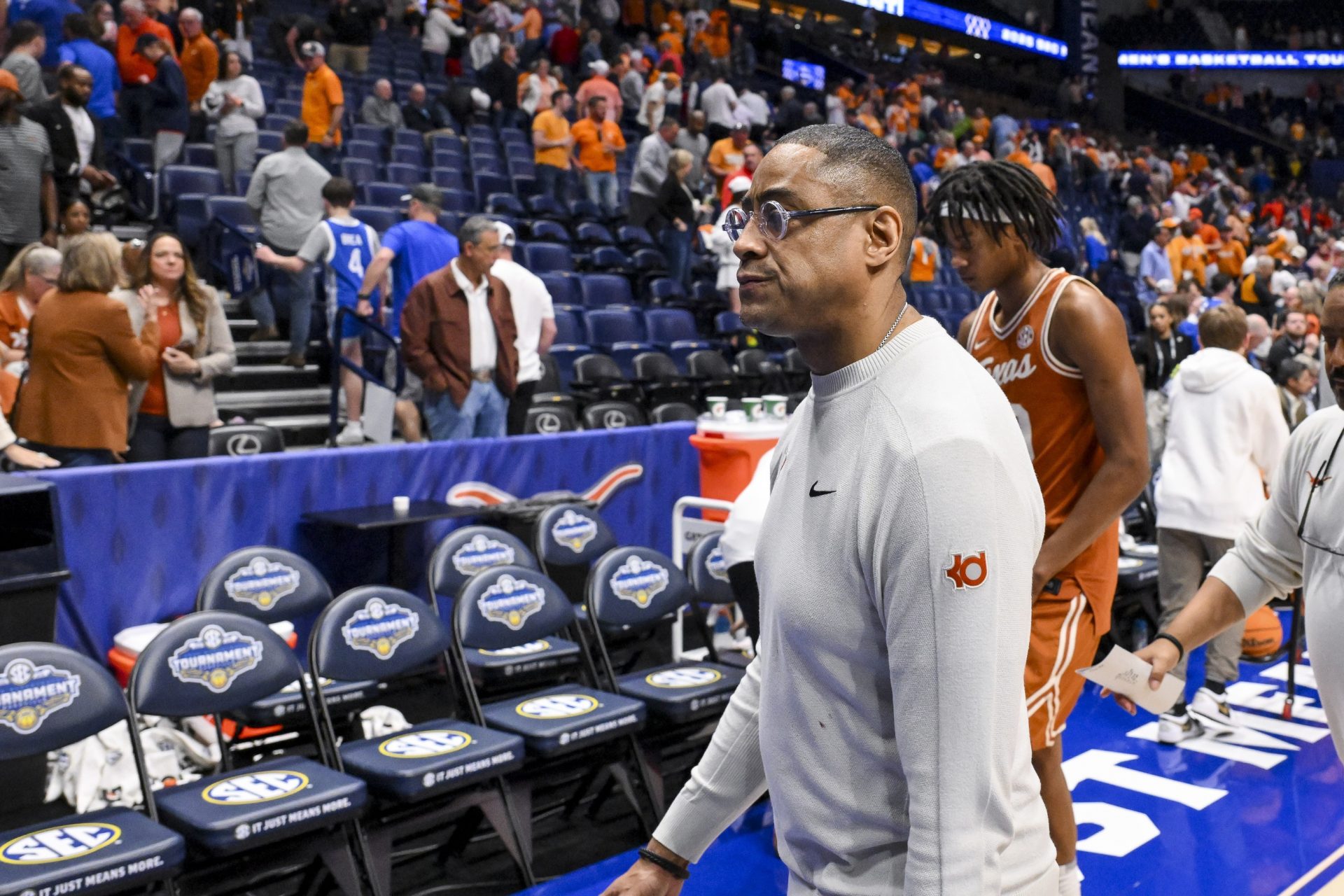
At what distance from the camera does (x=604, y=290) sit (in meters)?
11.1

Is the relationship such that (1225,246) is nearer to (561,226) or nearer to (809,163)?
(561,226)

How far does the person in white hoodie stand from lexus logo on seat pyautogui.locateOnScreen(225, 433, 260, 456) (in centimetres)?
413

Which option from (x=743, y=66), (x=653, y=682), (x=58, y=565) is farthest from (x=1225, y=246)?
(x=58, y=565)

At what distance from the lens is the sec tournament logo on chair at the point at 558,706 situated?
13.5 feet

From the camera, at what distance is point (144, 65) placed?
32.1 feet

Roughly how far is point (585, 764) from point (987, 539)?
3140mm

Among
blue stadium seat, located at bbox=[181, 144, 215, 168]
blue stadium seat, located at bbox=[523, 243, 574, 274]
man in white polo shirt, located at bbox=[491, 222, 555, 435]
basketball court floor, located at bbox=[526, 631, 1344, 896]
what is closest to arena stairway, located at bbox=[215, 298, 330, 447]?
man in white polo shirt, located at bbox=[491, 222, 555, 435]

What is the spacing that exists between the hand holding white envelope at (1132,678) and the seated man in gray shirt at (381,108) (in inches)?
433

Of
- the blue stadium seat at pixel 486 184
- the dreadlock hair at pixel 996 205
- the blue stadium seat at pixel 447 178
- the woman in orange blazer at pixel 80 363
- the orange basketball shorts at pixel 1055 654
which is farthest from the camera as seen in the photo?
the blue stadium seat at pixel 486 184

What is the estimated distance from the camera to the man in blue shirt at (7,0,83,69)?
9781 millimetres

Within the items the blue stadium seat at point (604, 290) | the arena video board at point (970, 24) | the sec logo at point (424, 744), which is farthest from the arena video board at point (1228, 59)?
the sec logo at point (424, 744)

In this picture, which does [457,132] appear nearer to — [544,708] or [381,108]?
[381,108]

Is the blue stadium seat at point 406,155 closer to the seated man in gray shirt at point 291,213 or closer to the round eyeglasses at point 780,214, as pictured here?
the seated man in gray shirt at point 291,213

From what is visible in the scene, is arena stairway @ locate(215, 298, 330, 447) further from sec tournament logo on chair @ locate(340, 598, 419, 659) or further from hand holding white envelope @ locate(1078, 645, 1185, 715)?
hand holding white envelope @ locate(1078, 645, 1185, 715)
